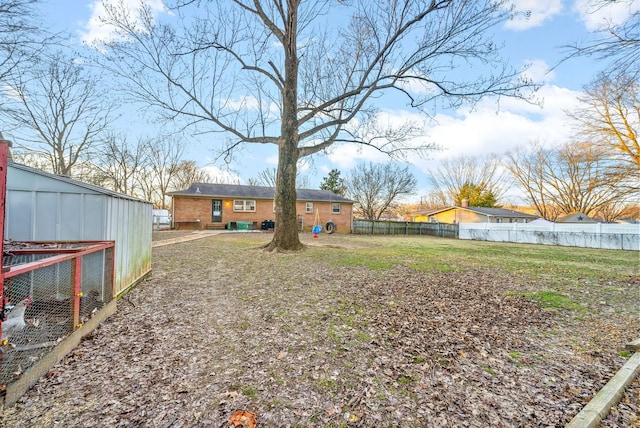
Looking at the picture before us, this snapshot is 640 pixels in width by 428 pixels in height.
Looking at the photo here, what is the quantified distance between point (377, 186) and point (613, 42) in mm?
29607

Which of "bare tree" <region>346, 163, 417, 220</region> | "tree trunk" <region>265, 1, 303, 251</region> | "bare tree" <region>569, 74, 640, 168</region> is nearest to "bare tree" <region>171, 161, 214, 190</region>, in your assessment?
"bare tree" <region>346, 163, 417, 220</region>

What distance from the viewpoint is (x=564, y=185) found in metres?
33.1

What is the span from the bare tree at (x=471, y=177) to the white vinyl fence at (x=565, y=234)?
1666 centimetres

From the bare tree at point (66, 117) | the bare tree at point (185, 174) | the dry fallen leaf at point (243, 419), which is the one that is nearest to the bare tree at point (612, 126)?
the dry fallen leaf at point (243, 419)

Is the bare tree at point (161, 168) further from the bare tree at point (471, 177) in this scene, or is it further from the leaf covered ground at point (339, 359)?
the bare tree at point (471, 177)

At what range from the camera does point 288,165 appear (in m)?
10.3

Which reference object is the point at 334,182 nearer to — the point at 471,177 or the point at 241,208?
the point at 241,208

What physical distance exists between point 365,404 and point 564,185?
1635 inches

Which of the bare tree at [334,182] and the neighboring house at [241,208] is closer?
the neighboring house at [241,208]

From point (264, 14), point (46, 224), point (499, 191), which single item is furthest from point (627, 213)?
point (46, 224)

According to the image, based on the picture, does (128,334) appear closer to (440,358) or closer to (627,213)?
(440,358)

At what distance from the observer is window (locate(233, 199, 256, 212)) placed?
22688mm

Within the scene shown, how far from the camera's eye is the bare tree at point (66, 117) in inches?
613

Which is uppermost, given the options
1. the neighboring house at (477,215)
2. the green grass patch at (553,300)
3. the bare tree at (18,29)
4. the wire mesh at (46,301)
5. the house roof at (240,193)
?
the bare tree at (18,29)
